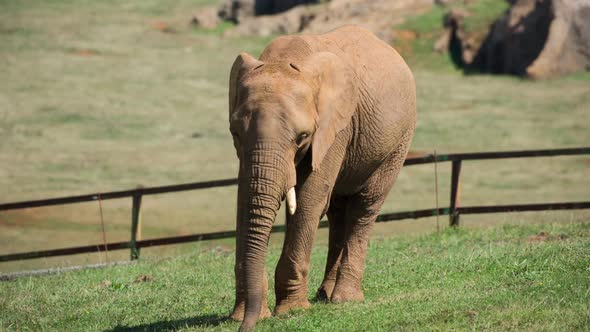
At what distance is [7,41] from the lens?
50.8m

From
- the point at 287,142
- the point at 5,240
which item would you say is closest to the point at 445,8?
the point at 5,240

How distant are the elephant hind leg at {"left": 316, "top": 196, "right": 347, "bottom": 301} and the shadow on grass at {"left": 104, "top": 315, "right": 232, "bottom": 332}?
140 cm

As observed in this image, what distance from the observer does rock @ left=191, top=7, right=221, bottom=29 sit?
2141 inches

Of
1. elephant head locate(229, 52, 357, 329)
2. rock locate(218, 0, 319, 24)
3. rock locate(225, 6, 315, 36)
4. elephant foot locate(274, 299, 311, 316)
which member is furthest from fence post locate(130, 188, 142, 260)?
rock locate(218, 0, 319, 24)

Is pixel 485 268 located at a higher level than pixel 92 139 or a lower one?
higher

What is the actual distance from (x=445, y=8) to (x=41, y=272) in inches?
1438

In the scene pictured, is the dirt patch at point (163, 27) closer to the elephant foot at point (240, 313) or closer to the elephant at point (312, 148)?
the elephant at point (312, 148)

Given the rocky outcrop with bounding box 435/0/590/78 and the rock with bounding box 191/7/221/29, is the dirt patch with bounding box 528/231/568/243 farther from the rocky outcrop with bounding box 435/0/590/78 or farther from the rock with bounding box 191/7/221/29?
the rock with bounding box 191/7/221/29

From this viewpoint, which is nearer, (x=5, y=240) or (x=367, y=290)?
(x=367, y=290)

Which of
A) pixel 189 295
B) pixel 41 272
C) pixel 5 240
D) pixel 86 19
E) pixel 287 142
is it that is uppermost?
pixel 287 142

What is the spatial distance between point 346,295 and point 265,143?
2586 millimetres

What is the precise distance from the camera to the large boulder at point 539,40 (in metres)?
40.6

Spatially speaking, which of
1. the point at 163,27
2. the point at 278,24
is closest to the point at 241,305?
the point at 278,24

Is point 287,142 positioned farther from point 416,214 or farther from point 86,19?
point 86,19
